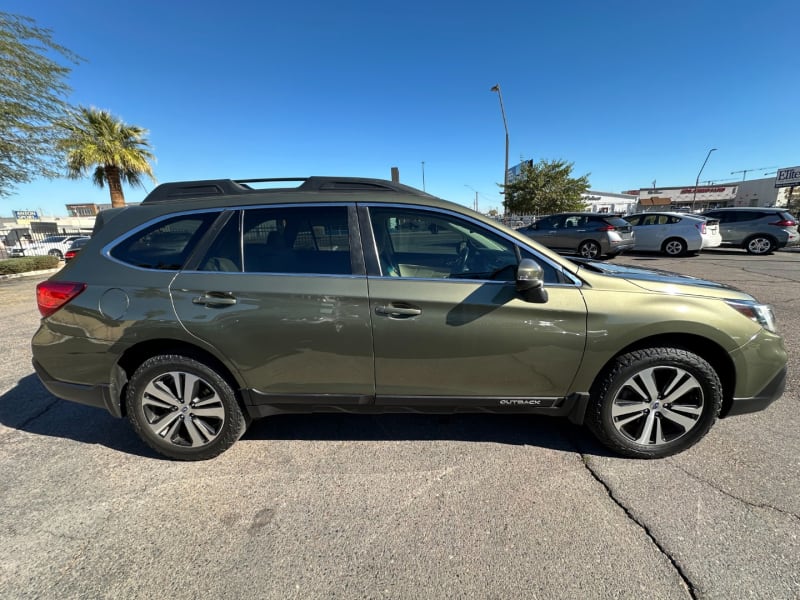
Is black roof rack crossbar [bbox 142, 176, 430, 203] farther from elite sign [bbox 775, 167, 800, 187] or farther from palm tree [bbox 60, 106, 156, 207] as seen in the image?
elite sign [bbox 775, 167, 800, 187]

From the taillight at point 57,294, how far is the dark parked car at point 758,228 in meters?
17.1

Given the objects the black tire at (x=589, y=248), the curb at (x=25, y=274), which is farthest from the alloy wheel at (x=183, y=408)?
the curb at (x=25, y=274)

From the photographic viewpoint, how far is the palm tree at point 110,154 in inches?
619

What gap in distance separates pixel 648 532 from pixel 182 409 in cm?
281

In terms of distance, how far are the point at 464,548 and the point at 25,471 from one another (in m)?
2.84

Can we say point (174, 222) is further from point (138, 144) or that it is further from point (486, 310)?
point (138, 144)

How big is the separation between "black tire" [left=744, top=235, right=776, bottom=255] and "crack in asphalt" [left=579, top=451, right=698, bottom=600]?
15102mm

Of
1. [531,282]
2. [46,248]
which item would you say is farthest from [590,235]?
[46,248]

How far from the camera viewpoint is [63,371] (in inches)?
95.1

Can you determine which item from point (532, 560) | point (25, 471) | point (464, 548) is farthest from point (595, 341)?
point (25, 471)

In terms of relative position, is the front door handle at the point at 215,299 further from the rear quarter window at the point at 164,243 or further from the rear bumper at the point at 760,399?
→ the rear bumper at the point at 760,399

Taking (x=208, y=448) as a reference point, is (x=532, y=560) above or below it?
below

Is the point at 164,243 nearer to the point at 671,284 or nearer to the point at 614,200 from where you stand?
the point at 671,284

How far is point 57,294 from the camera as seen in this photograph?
2.35 meters
